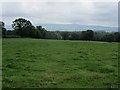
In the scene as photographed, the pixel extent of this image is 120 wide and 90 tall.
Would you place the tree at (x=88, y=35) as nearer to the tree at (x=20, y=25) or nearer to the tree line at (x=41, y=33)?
the tree line at (x=41, y=33)

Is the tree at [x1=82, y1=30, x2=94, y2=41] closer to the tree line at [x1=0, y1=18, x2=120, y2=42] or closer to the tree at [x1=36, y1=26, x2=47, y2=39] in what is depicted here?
the tree line at [x1=0, y1=18, x2=120, y2=42]

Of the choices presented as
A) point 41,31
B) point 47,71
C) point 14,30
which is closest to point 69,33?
point 41,31

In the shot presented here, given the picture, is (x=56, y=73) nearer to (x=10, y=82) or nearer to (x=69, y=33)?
(x=10, y=82)

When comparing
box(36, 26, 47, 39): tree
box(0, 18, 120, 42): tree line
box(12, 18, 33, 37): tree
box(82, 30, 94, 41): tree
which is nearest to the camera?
box(82, 30, 94, 41): tree

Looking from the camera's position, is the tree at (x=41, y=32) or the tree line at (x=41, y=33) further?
the tree at (x=41, y=32)

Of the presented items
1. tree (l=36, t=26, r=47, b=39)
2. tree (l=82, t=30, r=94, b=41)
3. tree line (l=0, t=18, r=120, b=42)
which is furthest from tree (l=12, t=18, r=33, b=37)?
tree (l=82, t=30, r=94, b=41)

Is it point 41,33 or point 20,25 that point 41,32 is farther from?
point 20,25

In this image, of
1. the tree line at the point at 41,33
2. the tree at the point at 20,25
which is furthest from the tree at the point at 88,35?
the tree at the point at 20,25

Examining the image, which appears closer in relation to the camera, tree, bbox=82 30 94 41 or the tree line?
tree, bbox=82 30 94 41

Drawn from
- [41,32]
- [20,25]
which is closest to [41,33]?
[41,32]

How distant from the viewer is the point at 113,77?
Answer: 572cm

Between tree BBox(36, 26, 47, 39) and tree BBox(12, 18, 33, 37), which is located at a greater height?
tree BBox(12, 18, 33, 37)

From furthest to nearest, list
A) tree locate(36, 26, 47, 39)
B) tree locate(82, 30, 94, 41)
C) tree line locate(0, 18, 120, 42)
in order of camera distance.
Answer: tree locate(36, 26, 47, 39) → tree line locate(0, 18, 120, 42) → tree locate(82, 30, 94, 41)

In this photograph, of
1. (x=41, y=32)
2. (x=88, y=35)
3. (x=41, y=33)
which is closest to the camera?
(x=88, y=35)
